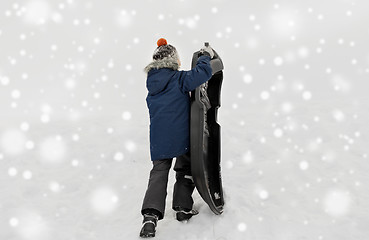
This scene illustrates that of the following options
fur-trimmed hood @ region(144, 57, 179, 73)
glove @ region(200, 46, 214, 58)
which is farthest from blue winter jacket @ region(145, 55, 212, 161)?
glove @ region(200, 46, 214, 58)

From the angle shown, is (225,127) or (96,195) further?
(225,127)

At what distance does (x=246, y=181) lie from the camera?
4.54 meters

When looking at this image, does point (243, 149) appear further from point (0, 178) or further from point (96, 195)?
point (0, 178)

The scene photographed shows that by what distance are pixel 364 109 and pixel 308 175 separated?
3039 millimetres

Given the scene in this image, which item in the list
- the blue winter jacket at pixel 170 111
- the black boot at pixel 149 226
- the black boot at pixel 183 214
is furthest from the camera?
the black boot at pixel 183 214

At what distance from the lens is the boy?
3387 mm

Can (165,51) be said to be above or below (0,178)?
above

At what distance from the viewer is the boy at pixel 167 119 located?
3387 millimetres

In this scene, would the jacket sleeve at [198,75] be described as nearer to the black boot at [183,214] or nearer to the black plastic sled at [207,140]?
the black plastic sled at [207,140]

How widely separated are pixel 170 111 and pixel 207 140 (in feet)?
2.17

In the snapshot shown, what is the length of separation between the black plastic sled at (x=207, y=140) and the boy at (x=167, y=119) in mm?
129

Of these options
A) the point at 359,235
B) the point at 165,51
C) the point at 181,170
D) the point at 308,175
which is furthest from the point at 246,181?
the point at 165,51

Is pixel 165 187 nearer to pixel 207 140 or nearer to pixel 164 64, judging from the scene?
pixel 207 140


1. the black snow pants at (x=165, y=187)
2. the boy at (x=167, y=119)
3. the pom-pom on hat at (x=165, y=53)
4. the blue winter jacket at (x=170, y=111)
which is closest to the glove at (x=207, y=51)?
the boy at (x=167, y=119)
